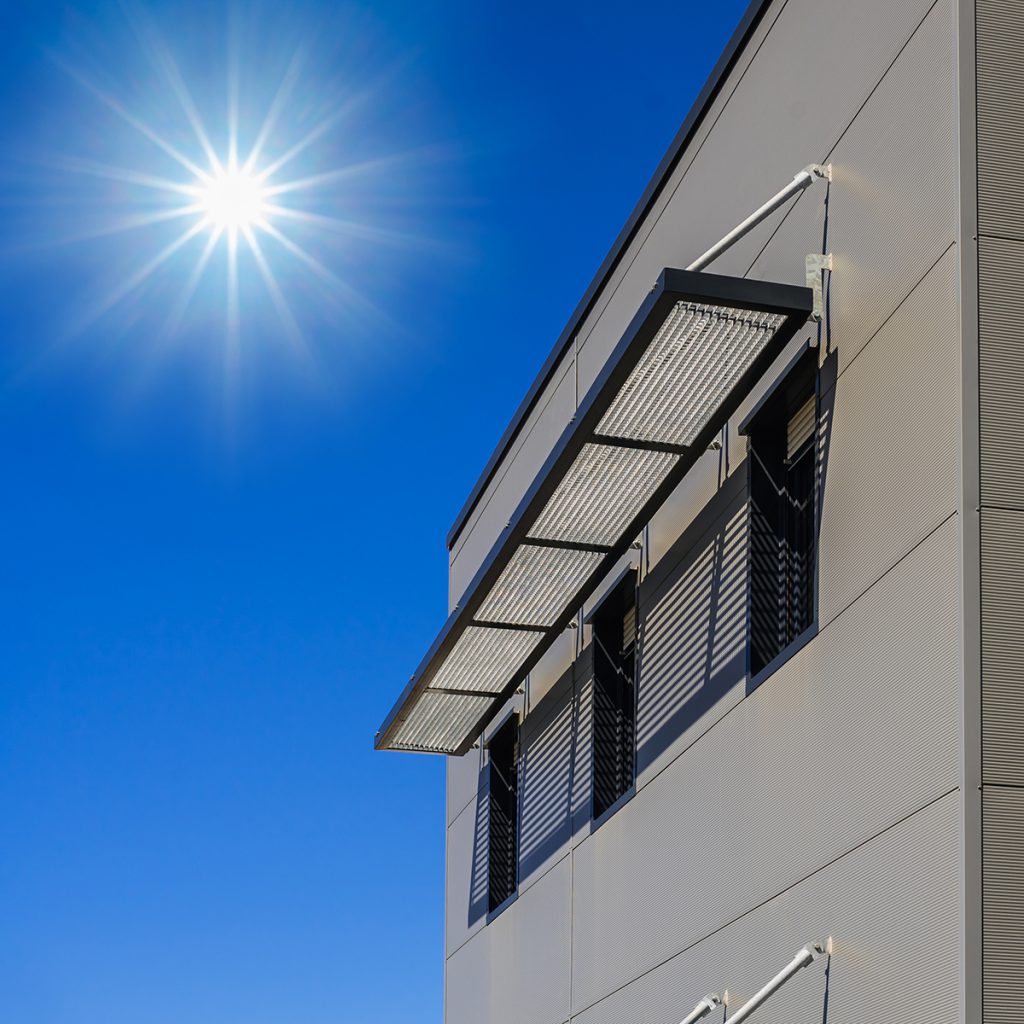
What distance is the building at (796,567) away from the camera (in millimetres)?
7730

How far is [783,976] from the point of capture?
8938 mm

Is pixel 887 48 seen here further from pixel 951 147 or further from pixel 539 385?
pixel 539 385

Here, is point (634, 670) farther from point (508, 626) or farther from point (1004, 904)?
point (1004, 904)

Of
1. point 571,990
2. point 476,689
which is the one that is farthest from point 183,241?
point 571,990

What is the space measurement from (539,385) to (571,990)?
19.7 ft

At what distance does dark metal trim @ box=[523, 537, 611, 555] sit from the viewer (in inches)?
512

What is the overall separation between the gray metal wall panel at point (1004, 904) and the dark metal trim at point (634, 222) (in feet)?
19.9

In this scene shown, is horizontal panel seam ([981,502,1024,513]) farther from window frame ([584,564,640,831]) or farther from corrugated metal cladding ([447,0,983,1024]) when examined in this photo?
window frame ([584,564,640,831])

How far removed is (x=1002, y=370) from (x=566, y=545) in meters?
5.56

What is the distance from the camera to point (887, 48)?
30.5 feet

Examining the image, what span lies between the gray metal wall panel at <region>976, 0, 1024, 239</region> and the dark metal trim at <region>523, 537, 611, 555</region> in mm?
5481

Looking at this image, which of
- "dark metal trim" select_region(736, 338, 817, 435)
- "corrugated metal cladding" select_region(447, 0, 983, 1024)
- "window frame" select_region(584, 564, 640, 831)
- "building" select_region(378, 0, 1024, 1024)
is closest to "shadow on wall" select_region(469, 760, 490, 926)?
"building" select_region(378, 0, 1024, 1024)

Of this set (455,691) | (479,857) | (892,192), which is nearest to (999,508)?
(892,192)

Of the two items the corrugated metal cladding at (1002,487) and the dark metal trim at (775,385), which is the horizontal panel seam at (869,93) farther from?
the dark metal trim at (775,385)
